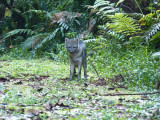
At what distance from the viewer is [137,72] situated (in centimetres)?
578

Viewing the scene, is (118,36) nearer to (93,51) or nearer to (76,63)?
(93,51)

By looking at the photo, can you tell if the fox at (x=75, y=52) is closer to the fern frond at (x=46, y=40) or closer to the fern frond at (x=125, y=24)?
the fern frond at (x=125, y=24)

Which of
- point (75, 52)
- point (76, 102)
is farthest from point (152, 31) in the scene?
point (76, 102)

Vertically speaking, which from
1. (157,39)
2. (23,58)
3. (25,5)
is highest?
(25,5)

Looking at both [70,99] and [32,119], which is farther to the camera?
[70,99]

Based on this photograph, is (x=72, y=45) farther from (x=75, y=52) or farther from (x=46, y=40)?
(x=46, y=40)

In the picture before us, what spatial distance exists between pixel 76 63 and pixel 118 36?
10.6ft

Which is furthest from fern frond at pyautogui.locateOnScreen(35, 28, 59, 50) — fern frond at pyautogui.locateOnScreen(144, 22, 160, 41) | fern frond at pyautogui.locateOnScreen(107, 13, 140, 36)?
fern frond at pyautogui.locateOnScreen(144, 22, 160, 41)

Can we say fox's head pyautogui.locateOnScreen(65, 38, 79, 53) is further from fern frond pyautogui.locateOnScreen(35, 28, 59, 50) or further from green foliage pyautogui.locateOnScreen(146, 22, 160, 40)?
fern frond pyautogui.locateOnScreen(35, 28, 59, 50)

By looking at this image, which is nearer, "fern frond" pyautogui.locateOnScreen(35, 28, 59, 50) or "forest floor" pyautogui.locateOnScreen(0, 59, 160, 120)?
"forest floor" pyautogui.locateOnScreen(0, 59, 160, 120)

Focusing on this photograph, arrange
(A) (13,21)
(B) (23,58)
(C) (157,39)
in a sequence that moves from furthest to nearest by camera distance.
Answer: (A) (13,21), (B) (23,58), (C) (157,39)

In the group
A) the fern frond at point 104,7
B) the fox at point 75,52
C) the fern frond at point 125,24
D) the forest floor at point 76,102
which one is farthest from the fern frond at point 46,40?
the forest floor at point 76,102

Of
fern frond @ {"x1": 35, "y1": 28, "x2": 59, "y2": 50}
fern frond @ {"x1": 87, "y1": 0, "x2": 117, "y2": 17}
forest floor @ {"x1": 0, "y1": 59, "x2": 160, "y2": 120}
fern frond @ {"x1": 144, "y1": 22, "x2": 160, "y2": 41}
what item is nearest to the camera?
forest floor @ {"x1": 0, "y1": 59, "x2": 160, "y2": 120}

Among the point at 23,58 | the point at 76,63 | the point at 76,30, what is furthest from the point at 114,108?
the point at 76,30
